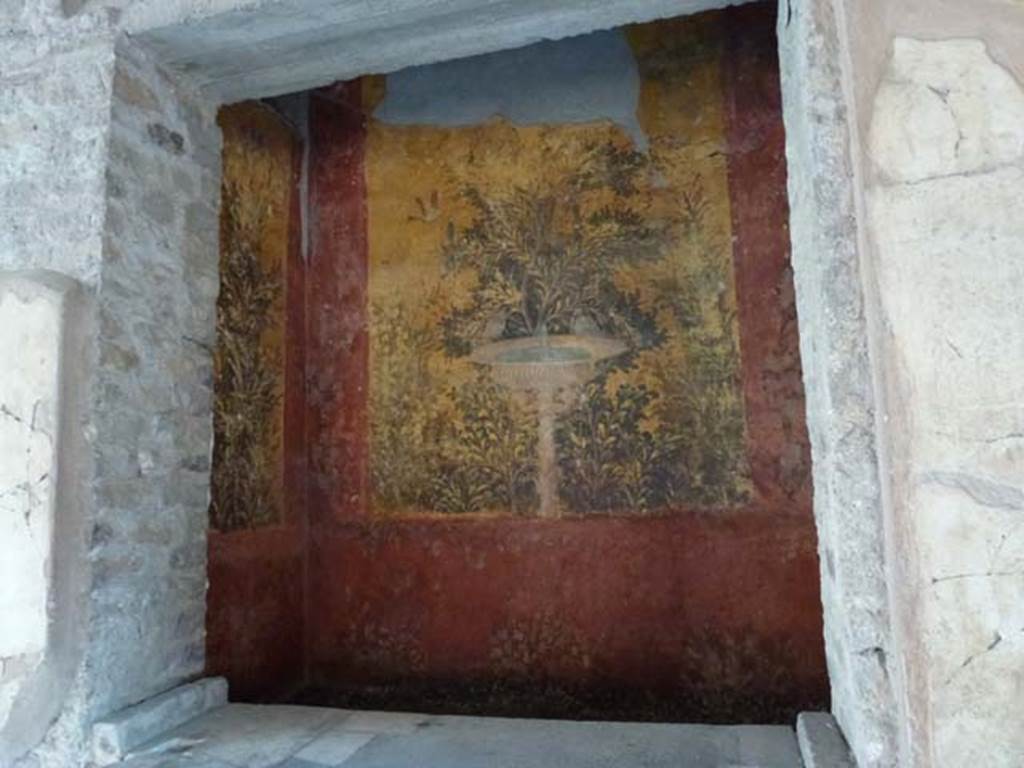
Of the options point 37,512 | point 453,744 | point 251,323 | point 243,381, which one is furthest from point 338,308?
point 453,744

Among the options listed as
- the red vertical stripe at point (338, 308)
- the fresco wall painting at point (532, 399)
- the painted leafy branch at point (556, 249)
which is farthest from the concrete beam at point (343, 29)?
the red vertical stripe at point (338, 308)

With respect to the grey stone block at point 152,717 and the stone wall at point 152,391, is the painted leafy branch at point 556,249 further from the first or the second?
the grey stone block at point 152,717

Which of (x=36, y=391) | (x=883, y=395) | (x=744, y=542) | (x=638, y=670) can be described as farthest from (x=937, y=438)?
(x=638, y=670)

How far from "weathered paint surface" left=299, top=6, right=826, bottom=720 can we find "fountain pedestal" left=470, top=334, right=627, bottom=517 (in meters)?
0.25

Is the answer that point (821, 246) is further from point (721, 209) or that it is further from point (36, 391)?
point (721, 209)

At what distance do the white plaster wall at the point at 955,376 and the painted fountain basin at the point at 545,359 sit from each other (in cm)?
238

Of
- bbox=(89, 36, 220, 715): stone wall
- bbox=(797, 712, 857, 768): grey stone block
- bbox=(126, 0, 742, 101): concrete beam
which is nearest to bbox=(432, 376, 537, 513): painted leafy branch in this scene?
bbox=(89, 36, 220, 715): stone wall

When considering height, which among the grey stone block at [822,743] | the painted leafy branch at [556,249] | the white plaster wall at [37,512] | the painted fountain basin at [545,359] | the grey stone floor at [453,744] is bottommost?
the grey stone floor at [453,744]

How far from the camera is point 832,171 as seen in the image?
62.9 inches

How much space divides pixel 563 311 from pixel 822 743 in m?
2.46

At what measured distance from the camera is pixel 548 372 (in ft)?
12.5

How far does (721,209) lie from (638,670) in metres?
2.14

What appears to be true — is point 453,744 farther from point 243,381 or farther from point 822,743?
point 243,381

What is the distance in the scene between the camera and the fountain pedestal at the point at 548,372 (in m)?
Result: 3.77
